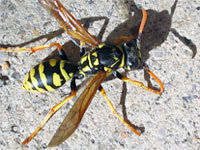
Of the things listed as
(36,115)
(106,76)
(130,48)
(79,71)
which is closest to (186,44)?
(130,48)

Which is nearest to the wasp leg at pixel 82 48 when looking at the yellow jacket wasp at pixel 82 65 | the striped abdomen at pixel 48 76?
the yellow jacket wasp at pixel 82 65

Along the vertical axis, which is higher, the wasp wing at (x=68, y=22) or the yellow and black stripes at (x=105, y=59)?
the wasp wing at (x=68, y=22)

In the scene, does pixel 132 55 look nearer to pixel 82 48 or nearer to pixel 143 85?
pixel 143 85

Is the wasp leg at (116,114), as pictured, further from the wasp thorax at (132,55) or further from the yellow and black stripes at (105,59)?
the wasp thorax at (132,55)

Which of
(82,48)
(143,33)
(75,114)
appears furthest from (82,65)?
(143,33)

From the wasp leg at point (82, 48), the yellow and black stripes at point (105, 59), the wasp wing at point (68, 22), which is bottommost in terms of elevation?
the yellow and black stripes at point (105, 59)

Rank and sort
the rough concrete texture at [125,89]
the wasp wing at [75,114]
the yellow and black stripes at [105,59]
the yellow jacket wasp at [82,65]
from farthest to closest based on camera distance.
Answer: the rough concrete texture at [125,89], the yellow and black stripes at [105,59], the yellow jacket wasp at [82,65], the wasp wing at [75,114]

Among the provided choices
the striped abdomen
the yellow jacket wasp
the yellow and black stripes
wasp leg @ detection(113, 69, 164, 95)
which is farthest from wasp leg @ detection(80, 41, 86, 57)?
wasp leg @ detection(113, 69, 164, 95)

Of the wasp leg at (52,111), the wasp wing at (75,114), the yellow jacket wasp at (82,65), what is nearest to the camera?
the wasp wing at (75,114)
